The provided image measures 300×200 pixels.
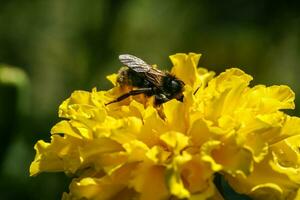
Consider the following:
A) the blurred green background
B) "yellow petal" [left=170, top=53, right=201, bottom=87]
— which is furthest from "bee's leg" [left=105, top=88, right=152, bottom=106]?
the blurred green background

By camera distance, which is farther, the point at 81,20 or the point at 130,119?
the point at 81,20

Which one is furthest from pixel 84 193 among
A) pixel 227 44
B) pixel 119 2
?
pixel 227 44

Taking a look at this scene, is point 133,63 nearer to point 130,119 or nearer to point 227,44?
point 130,119

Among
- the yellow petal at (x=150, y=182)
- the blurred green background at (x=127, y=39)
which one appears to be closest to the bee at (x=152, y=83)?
the yellow petal at (x=150, y=182)

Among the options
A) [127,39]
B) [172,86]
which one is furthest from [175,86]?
[127,39]

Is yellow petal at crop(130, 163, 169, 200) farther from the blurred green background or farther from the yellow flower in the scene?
the blurred green background

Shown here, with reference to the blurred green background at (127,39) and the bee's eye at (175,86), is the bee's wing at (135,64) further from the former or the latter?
the blurred green background at (127,39)
